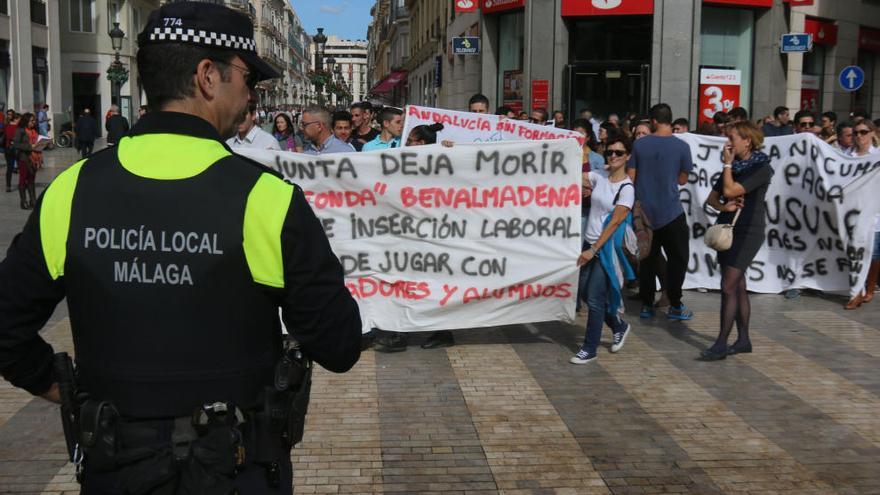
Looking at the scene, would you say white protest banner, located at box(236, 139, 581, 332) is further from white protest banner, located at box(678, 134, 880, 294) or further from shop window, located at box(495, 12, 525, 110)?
shop window, located at box(495, 12, 525, 110)

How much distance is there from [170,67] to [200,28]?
0.37 ft

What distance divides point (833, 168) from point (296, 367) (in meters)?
8.77

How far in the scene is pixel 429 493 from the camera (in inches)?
178

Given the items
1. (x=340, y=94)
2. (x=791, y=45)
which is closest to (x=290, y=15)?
(x=340, y=94)

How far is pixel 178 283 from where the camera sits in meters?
2.03

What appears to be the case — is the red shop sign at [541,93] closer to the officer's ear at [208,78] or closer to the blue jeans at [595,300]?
the blue jeans at [595,300]

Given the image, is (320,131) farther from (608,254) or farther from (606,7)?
(606,7)

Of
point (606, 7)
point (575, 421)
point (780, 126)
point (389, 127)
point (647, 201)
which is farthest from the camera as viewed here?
point (606, 7)

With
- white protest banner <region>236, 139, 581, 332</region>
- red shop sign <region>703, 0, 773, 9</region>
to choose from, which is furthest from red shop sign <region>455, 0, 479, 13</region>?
white protest banner <region>236, 139, 581, 332</region>

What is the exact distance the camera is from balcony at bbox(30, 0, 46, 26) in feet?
125

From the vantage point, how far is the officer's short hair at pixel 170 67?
2121mm

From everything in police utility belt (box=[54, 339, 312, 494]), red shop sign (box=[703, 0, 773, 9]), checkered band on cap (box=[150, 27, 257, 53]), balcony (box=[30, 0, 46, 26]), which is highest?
balcony (box=[30, 0, 46, 26])

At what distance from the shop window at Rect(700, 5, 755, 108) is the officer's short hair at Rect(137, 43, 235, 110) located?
70.4 feet

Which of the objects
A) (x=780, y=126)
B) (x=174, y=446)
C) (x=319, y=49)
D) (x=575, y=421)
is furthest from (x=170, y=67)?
(x=319, y=49)
